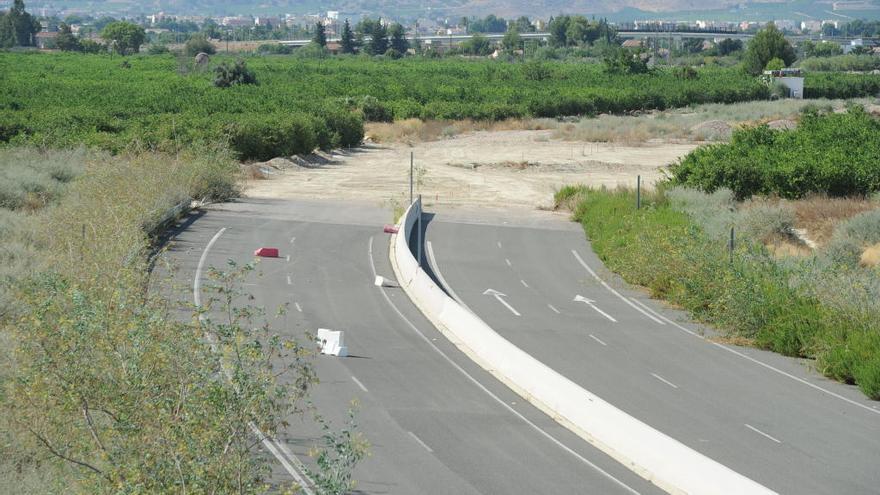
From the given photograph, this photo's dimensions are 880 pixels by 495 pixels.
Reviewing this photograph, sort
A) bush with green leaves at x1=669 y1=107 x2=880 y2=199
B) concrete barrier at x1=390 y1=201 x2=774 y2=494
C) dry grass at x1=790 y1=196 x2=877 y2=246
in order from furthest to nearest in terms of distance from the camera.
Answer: bush with green leaves at x1=669 y1=107 x2=880 y2=199, dry grass at x1=790 y1=196 x2=877 y2=246, concrete barrier at x1=390 y1=201 x2=774 y2=494

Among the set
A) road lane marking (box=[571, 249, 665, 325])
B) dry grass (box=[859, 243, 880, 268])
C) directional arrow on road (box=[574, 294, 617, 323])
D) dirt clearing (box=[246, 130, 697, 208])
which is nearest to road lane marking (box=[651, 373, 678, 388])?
road lane marking (box=[571, 249, 665, 325])

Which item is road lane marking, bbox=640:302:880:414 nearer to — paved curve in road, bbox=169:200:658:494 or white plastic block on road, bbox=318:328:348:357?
paved curve in road, bbox=169:200:658:494

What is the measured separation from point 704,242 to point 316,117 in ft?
144

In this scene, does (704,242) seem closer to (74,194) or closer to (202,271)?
(202,271)

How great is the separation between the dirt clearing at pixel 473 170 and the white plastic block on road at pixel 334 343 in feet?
76.7

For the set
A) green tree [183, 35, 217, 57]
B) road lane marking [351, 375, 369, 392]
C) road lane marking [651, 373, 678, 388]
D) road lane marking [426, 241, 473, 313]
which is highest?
green tree [183, 35, 217, 57]

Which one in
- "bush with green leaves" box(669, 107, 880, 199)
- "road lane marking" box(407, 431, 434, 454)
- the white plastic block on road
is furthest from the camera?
"bush with green leaves" box(669, 107, 880, 199)

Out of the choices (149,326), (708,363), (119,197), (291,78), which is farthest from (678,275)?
(291,78)

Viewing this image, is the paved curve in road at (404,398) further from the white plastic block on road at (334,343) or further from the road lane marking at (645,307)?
the road lane marking at (645,307)

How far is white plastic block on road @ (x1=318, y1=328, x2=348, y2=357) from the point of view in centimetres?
2677

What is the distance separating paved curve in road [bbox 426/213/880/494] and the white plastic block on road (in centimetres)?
448

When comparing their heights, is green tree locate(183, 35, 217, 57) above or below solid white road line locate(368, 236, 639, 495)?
above

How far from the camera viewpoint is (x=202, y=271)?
35312mm

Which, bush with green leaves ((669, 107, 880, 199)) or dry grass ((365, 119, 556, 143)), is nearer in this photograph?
bush with green leaves ((669, 107, 880, 199))
